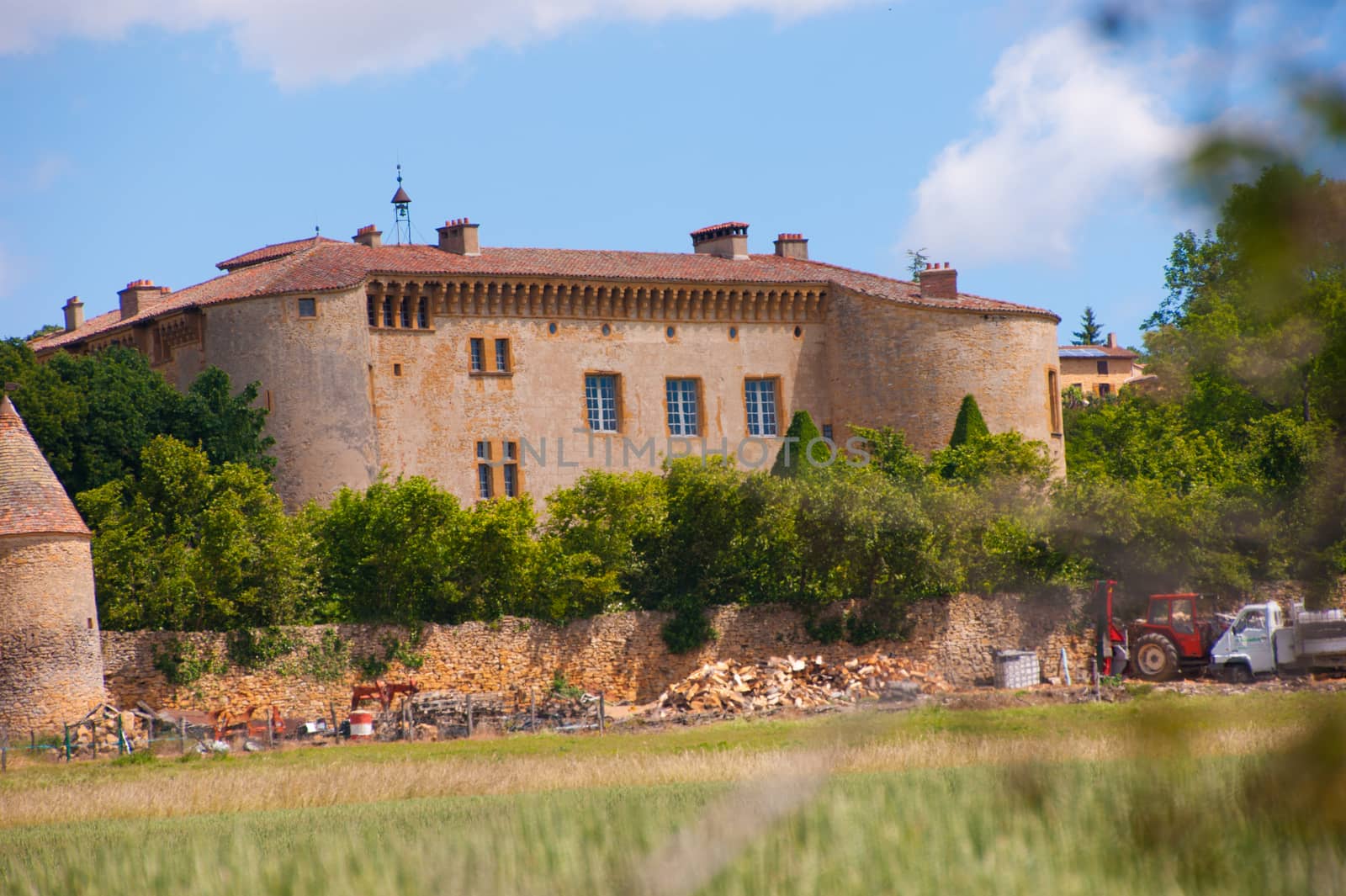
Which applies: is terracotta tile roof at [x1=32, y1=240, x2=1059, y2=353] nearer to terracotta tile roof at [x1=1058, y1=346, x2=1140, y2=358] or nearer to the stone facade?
the stone facade

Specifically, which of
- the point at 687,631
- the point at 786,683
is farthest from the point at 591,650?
the point at 786,683

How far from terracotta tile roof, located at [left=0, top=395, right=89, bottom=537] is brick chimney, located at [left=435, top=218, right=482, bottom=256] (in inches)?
803

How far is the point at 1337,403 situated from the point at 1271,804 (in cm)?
84

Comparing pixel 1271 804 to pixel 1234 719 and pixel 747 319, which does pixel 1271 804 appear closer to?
pixel 1234 719

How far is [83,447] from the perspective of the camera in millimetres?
41094

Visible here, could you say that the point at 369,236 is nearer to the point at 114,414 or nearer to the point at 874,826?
the point at 114,414

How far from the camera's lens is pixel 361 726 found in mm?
31688

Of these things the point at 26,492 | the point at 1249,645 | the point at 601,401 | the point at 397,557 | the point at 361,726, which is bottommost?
the point at 361,726

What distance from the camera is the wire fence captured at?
29.9 meters

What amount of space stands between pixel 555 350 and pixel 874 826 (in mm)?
43679

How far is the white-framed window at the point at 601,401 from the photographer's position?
51.2 metres

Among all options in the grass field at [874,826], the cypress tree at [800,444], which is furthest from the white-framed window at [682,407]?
the grass field at [874,826]

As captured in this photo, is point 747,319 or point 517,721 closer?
point 517,721

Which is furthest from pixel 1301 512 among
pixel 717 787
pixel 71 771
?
pixel 71 771
